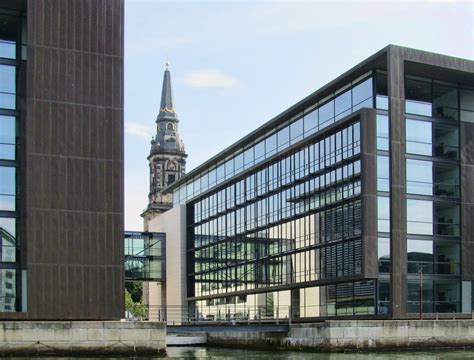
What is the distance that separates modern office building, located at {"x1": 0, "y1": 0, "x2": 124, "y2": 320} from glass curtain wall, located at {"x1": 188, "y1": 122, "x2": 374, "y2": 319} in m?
18.3

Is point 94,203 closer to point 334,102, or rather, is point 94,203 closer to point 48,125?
point 48,125

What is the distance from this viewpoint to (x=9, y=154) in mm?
40750

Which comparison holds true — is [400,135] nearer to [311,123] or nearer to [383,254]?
[383,254]

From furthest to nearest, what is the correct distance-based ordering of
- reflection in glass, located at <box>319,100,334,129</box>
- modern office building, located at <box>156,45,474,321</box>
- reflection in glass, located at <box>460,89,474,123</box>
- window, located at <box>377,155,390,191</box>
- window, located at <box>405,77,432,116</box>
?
reflection in glass, located at <box>319,100,334,129</box>
reflection in glass, located at <box>460,89,474,123</box>
window, located at <box>405,77,432,116</box>
window, located at <box>377,155,390,191</box>
modern office building, located at <box>156,45,474,321</box>

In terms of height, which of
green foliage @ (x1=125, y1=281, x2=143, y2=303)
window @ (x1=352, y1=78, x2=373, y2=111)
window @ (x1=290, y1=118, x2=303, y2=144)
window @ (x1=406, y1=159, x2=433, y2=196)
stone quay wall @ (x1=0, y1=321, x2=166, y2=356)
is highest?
window @ (x1=352, y1=78, x2=373, y2=111)

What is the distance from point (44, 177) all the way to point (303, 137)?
87.3 ft

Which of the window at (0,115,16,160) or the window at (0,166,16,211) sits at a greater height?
the window at (0,115,16,160)

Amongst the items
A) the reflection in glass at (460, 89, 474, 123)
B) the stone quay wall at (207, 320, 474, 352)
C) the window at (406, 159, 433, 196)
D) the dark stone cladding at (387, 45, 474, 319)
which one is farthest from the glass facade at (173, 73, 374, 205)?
the stone quay wall at (207, 320, 474, 352)

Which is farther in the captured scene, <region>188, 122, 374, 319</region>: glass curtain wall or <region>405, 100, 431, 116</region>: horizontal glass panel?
<region>188, 122, 374, 319</region>: glass curtain wall

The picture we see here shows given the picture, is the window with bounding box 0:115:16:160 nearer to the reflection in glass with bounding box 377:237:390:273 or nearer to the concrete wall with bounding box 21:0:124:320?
the concrete wall with bounding box 21:0:124:320

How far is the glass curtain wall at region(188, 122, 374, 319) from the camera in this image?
52781 mm

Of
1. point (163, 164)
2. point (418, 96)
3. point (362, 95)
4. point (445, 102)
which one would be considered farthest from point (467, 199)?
point (163, 164)

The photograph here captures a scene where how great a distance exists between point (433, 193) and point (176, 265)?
37.7m

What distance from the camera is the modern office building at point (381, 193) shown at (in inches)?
1977
